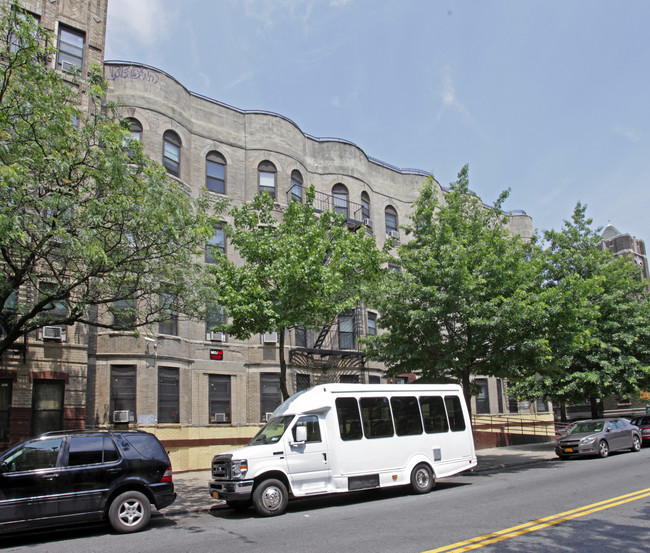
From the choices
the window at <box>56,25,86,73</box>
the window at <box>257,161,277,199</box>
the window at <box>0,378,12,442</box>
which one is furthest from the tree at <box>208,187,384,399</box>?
the window at <box>56,25,86,73</box>

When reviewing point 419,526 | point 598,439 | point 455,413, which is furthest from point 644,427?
point 419,526

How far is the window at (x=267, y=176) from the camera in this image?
24172mm

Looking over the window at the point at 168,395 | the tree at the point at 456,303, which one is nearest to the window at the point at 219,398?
the window at the point at 168,395

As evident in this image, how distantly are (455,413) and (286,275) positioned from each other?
555 centimetres

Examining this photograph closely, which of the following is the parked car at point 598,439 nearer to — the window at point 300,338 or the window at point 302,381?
the window at point 302,381

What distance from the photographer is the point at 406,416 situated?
13172mm

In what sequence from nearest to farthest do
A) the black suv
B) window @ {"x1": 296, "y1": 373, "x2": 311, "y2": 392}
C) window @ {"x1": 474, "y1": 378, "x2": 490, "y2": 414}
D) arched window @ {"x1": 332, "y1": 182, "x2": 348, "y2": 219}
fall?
the black suv → window @ {"x1": 296, "y1": 373, "x2": 311, "y2": 392} → arched window @ {"x1": 332, "y1": 182, "x2": 348, "y2": 219} → window @ {"x1": 474, "y1": 378, "x2": 490, "y2": 414}

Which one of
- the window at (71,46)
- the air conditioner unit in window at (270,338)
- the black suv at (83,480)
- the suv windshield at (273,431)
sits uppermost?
the window at (71,46)

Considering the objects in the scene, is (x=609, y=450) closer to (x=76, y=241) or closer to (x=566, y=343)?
(x=566, y=343)

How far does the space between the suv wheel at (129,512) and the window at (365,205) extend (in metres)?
19.9

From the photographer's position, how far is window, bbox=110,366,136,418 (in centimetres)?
1830

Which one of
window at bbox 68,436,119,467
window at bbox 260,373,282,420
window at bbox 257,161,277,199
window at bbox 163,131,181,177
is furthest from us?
window at bbox 257,161,277,199

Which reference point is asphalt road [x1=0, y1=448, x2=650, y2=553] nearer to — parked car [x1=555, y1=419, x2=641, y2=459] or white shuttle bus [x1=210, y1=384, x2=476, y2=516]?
white shuttle bus [x1=210, y1=384, x2=476, y2=516]

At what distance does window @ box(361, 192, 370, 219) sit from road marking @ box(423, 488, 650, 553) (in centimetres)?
1871
